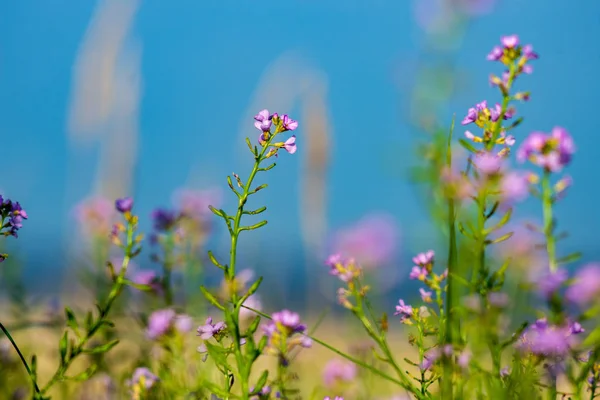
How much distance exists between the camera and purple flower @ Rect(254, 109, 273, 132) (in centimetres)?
151

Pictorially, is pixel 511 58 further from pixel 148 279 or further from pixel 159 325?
pixel 148 279

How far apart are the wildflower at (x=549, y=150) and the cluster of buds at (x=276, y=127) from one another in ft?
1.55

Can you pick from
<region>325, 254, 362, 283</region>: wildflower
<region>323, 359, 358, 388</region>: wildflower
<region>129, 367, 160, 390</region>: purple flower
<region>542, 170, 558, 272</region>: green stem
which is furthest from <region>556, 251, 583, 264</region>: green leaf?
<region>323, 359, 358, 388</region>: wildflower

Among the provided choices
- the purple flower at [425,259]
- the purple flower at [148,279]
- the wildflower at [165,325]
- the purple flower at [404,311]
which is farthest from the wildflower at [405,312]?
the purple flower at [148,279]

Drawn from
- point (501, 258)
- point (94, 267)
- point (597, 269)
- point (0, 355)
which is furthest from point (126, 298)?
point (597, 269)

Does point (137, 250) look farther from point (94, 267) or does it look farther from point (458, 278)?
point (94, 267)

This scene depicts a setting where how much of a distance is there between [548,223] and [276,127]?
58 cm

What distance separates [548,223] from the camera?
4.24 ft

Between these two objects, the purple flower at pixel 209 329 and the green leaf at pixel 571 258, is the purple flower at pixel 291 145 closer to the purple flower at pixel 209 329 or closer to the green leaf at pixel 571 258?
the purple flower at pixel 209 329

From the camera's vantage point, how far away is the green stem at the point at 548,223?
1.27 m

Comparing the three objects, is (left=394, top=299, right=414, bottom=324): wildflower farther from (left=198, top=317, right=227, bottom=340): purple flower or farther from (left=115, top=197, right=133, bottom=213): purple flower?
(left=115, top=197, right=133, bottom=213): purple flower

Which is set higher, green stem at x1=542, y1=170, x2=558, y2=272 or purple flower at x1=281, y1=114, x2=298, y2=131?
purple flower at x1=281, y1=114, x2=298, y2=131

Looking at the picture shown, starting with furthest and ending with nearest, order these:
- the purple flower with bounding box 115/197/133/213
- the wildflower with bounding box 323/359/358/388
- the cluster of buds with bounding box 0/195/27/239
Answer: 1. the wildflower with bounding box 323/359/358/388
2. the purple flower with bounding box 115/197/133/213
3. the cluster of buds with bounding box 0/195/27/239

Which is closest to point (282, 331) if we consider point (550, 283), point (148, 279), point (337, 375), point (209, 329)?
point (209, 329)
